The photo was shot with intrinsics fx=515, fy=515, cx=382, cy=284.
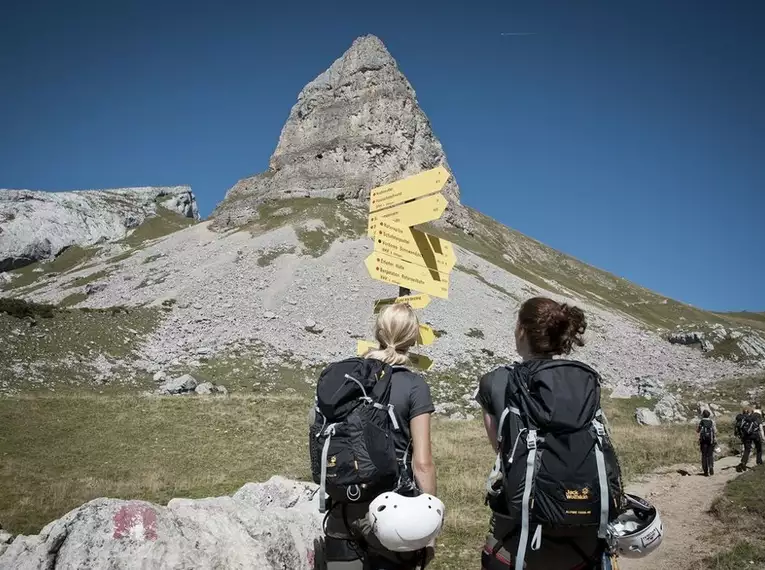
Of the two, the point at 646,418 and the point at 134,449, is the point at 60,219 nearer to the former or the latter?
the point at 134,449

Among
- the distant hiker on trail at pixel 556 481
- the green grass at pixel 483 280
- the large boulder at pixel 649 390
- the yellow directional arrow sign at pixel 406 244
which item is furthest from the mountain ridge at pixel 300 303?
the distant hiker on trail at pixel 556 481

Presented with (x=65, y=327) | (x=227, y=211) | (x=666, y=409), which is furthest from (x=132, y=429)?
(x=227, y=211)

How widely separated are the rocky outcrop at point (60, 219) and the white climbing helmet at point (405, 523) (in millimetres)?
139507

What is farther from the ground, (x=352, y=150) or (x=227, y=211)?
(x=352, y=150)

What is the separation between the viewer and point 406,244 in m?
6.30

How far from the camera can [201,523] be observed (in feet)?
18.4

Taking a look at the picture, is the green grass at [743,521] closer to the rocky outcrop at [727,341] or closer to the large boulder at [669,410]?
the large boulder at [669,410]

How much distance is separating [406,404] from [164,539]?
9.54 feet

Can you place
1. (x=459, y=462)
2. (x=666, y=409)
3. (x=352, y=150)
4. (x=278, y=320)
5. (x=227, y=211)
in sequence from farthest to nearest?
(x=352, y=150), (x=227, y=211), (x=278, y=320), (x=666, y=409), (x=459, y=462)

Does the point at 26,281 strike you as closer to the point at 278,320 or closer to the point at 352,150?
the point at 352,150

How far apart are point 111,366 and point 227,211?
4809 centimetres

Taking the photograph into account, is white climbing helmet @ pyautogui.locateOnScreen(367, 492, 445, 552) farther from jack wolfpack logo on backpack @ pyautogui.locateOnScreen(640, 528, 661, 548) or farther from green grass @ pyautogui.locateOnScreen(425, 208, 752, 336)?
green grass @ pyautogui.locateOnScreen(425, 208, 752, 336)

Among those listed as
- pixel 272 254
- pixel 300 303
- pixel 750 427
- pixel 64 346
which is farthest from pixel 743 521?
pixel 272 254

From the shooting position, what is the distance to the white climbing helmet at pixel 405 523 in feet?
11.5
